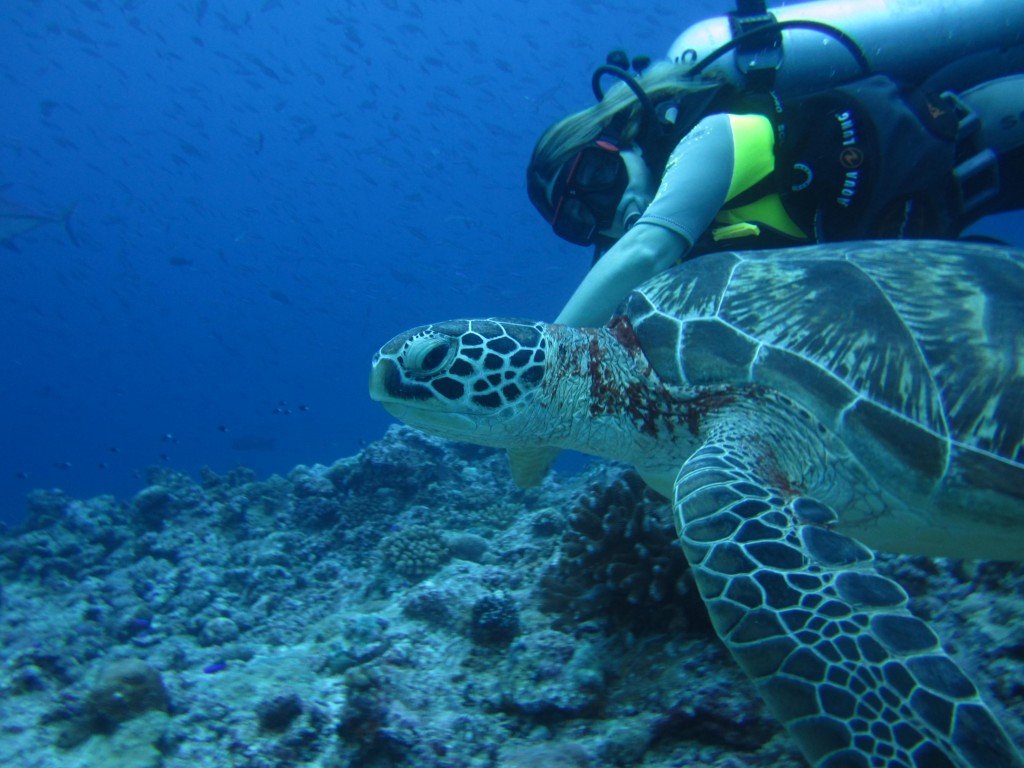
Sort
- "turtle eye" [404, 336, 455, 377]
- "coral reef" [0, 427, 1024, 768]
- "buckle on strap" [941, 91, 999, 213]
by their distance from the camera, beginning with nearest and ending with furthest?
"coral reef" [0, 427, 1024, 768] < "turtle eye" [404, 336, 455, 377] < "buckle on strap" [941, 91, 999, 213]

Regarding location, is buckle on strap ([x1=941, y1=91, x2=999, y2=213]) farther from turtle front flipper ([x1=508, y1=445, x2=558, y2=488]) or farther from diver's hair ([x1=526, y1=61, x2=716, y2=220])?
turtle front flipper ([x1=508, y1=445, x2=558, y2=488])

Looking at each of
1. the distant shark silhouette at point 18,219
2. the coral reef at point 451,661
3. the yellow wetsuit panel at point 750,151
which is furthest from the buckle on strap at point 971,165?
the distant shark silhouette at point 18,219

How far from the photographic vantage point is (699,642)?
191cm

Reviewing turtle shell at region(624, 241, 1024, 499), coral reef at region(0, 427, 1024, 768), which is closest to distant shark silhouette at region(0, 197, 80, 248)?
coral reef at region(0, 427, 1024, 768)

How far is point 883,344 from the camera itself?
1813 millimetres

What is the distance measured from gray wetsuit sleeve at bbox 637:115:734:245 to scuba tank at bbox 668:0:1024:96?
3.17 ft

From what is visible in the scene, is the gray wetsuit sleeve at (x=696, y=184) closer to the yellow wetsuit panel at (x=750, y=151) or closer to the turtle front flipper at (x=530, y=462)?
the yellow wetsuit panel at (x=750, y=151)

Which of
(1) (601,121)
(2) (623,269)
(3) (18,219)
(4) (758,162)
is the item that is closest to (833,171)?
(4) (758,162)

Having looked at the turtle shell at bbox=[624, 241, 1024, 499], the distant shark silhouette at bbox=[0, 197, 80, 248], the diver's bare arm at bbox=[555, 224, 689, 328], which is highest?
the distant shark silhouette at bbox=[0, 197, 80, 248]

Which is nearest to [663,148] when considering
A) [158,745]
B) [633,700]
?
[633,700]

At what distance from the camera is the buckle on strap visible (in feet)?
8.59

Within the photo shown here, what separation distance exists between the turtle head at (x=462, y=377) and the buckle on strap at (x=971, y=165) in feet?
7.08

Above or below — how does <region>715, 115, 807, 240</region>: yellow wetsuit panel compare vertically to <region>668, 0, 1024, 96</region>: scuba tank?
below

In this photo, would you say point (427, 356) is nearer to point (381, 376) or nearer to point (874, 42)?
point (381, 376)
